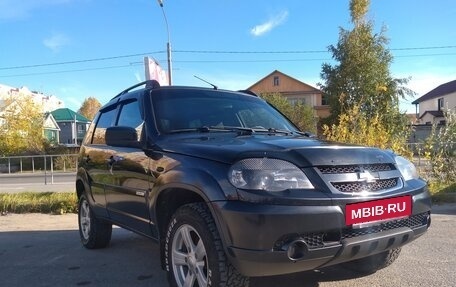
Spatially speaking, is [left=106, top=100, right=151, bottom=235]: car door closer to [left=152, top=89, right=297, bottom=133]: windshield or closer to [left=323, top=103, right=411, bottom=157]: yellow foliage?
[left=152, top=89, right=297, bottom=133]: windshield

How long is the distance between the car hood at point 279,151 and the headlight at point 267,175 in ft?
0.16

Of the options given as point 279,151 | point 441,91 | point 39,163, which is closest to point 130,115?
point 279,151

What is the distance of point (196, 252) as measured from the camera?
3430mm

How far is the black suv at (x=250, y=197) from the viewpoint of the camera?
9.74ft

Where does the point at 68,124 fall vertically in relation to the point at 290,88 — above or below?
below

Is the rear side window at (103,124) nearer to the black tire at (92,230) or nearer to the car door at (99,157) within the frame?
the car door at (99,157)

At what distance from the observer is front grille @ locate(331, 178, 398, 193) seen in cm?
314

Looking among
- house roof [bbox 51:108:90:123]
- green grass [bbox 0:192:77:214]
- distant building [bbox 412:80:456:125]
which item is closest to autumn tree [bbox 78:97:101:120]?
house roof [bbox 51:108:90:123]

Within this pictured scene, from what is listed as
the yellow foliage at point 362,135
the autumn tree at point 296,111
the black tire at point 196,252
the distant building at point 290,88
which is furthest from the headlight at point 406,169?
the distant building at point 290,88

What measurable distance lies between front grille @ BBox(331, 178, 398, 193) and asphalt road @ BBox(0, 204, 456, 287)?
1.09 meters

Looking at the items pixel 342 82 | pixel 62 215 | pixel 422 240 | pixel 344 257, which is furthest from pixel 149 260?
pixel 342 82

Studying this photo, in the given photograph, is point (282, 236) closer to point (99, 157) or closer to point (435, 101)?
point (99, 157)

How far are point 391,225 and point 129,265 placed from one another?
285 cm

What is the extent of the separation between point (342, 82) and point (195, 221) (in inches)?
1323
